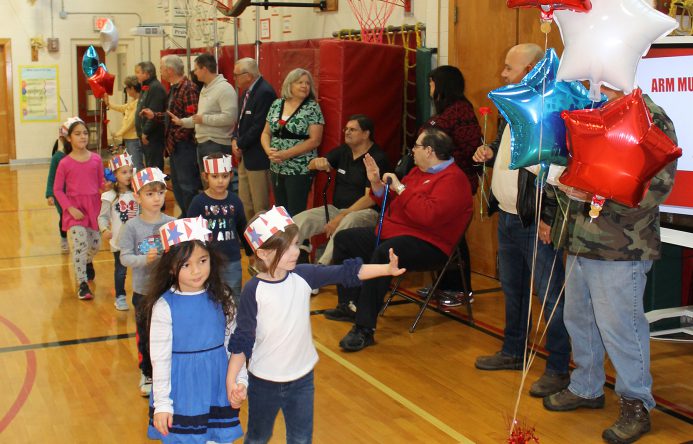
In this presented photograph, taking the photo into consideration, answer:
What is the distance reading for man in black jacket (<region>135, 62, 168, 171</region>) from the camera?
8945 mm

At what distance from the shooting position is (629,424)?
3.62 meters

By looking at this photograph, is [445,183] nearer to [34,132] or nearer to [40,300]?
[40,300]

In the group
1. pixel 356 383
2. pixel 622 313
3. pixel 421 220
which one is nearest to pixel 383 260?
pixel 421 220

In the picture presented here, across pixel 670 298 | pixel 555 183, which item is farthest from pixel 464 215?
pixel 555 183

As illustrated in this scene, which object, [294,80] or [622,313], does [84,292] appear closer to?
[294,80]

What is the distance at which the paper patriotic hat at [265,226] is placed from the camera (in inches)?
111

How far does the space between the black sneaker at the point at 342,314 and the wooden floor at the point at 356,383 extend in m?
0.08

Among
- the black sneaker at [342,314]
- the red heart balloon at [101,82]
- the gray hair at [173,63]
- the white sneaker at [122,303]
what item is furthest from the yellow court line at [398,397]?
the red heart balloon at [101,82]

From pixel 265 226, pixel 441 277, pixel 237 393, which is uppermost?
pixel 265 226

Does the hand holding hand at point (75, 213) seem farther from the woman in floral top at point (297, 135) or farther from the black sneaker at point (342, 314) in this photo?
the black sneaker at point (342, 314)

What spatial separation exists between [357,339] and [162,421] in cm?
228

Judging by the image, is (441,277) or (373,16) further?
(373,16)

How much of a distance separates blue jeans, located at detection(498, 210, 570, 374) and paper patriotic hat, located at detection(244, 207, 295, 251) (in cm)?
163

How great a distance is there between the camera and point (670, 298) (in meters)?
5.10
